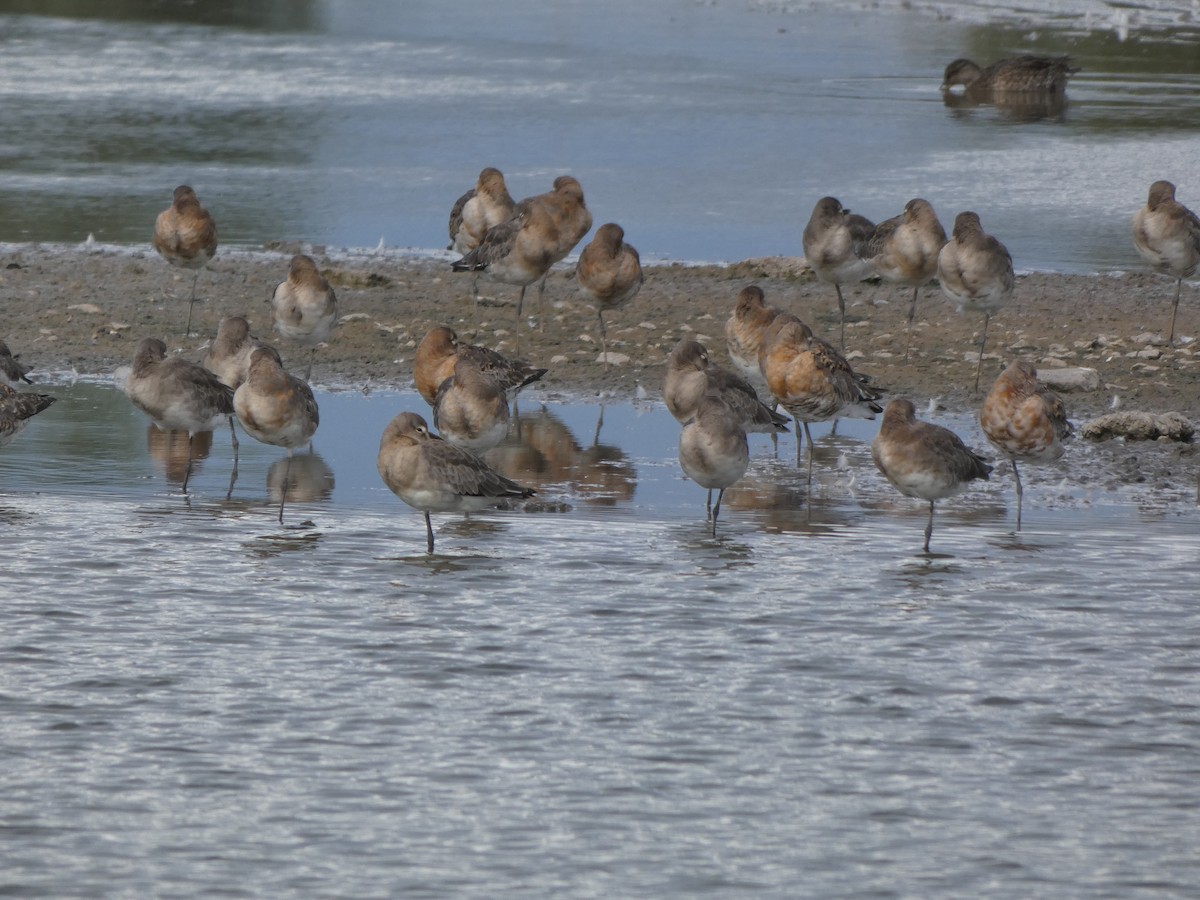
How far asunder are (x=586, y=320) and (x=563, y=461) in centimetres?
438

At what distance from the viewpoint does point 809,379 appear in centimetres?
1241

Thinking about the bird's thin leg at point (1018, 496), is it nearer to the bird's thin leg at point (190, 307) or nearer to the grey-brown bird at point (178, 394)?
the grey-brown bird at point (178, 394)

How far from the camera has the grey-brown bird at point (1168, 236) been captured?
628 inches

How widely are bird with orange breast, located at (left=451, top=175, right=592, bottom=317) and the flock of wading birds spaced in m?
0.02

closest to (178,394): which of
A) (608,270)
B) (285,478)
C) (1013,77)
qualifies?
(285,478)

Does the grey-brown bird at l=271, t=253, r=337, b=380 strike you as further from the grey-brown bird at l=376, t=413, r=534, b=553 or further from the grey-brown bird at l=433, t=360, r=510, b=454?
the grey-brown bird at l=376, t=413, r=534, b=553

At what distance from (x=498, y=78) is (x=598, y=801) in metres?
24.8

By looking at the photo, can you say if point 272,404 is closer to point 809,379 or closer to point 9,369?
point 9,369

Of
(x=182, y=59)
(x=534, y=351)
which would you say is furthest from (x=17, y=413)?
(x=182, y=59)

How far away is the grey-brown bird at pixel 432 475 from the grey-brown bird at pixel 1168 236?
24.5ft

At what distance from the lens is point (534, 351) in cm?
1580

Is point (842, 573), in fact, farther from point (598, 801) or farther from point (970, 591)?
point (598, 801)

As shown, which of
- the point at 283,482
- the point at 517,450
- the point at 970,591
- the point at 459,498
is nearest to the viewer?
the point at 970,591

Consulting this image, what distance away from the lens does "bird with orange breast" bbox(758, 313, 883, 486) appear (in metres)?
12.4
